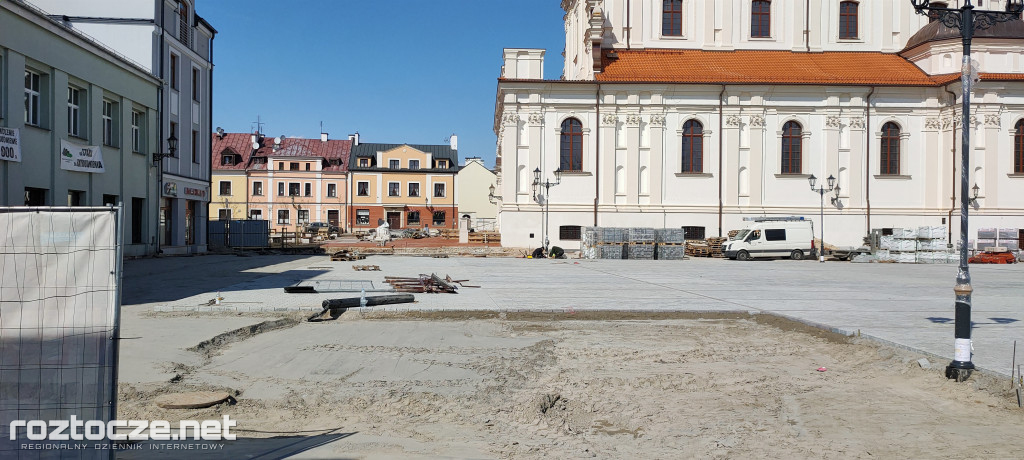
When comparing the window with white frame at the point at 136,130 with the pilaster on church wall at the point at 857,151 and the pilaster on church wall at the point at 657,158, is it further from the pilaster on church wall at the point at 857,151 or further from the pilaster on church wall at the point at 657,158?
the pilaster on church wall at the point at 857,151

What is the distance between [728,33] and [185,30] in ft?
107

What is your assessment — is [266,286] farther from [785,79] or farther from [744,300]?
[785,79]

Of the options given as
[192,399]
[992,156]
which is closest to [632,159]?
[992,156]

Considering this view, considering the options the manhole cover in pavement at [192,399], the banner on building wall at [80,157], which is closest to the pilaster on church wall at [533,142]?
the banner on building wall at [80,157]

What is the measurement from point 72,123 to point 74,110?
53 cm

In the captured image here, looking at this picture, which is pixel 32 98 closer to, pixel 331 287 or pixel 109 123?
pixel 109 123

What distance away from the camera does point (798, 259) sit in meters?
37.2

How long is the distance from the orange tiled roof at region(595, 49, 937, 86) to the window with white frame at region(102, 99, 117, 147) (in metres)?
25.6

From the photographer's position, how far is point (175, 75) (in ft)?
110

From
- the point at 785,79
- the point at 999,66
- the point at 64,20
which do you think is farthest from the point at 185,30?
the point at 999,66

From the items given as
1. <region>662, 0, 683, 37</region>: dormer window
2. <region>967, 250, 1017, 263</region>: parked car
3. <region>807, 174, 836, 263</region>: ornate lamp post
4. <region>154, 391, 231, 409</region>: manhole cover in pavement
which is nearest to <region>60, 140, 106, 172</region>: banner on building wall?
<region>154, 391, 231, 409</region>: manhole cover in pavement

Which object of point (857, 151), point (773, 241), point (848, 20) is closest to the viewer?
point (773, 241)

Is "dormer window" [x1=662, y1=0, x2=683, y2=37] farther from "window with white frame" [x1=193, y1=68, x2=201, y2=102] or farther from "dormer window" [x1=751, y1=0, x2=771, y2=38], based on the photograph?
"window with white frame" [x1=193, y1=68, x2=201, y2=102]

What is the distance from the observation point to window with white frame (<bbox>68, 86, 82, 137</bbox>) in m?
23.5
